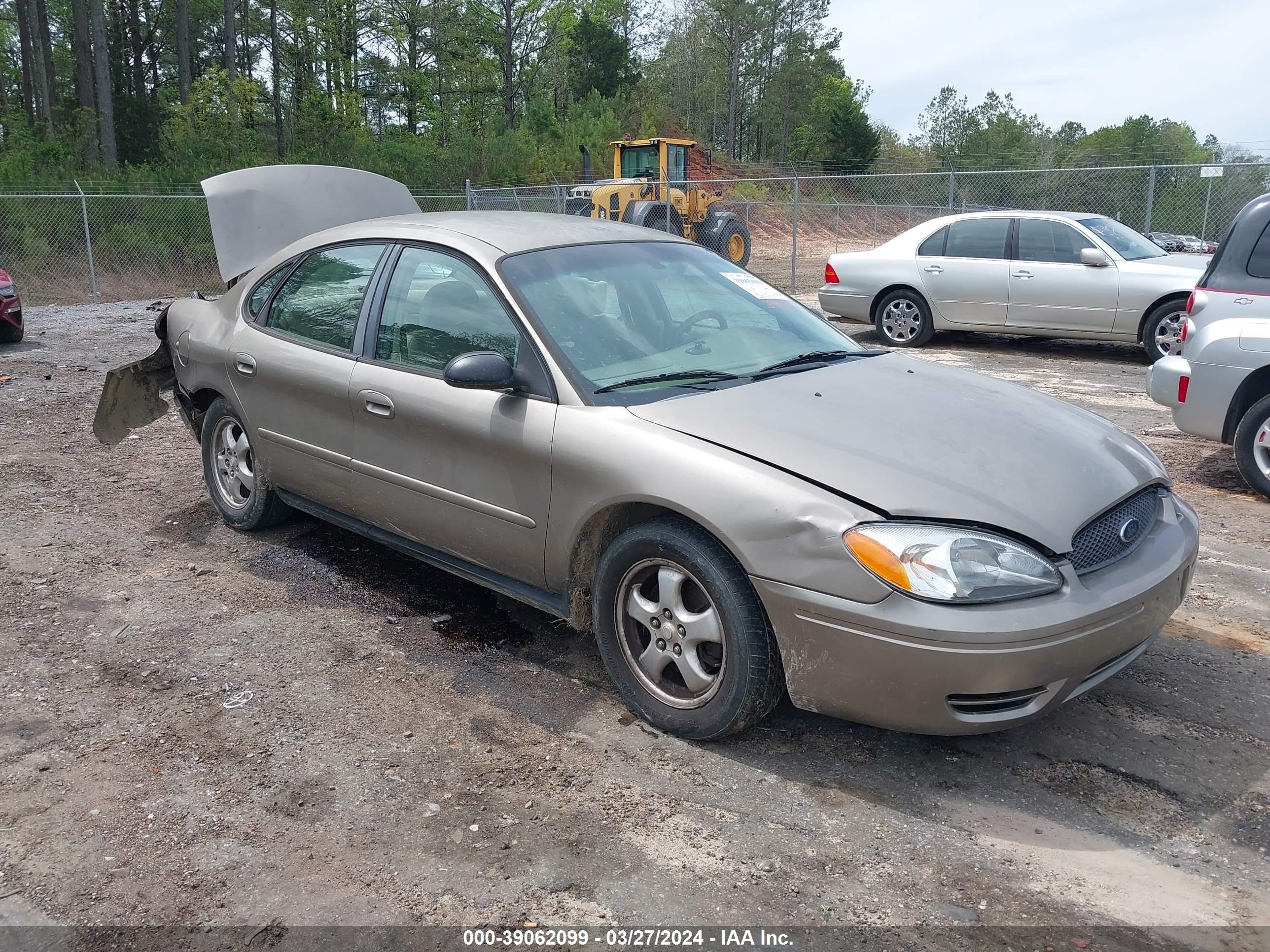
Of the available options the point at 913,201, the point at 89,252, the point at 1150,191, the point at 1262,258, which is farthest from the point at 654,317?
the point at 913,201

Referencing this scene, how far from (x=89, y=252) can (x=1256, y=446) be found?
19406 mm

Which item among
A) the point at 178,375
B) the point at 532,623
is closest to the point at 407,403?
the point at 532,623

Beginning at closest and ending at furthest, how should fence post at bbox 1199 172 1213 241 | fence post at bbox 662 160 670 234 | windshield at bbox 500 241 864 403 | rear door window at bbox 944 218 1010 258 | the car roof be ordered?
1. windshield at bbox 500 241 864 403
2. the car roof
3. rear door window at bbox 944 218 1010 258
4. fence post at bbox 1199 172 1213 241
5. fence post at bbox 662 160 670 234

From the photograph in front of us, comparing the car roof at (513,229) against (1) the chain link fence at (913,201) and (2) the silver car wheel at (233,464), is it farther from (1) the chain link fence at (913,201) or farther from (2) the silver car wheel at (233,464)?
(1) the chain link fence at (913,201)

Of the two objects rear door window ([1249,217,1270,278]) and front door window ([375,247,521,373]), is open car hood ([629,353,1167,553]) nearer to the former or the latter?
front door window ([375,247,521,373])

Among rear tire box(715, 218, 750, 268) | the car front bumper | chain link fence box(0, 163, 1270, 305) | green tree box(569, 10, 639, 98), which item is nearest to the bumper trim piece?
the car front bumper

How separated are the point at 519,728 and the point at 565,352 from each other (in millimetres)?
1303

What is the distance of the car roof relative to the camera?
403cm

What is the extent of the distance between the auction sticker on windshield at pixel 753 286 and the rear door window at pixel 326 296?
151cm

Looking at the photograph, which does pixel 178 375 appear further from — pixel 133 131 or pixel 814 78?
pixel 814 78

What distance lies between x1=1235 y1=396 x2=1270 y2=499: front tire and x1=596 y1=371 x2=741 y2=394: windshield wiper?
3686 millimetres

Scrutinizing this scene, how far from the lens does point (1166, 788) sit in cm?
293

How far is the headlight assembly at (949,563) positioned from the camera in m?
2.70

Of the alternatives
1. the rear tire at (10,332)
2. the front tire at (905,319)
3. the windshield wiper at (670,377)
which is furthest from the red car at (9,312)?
the windshield wiper at (670,377)
